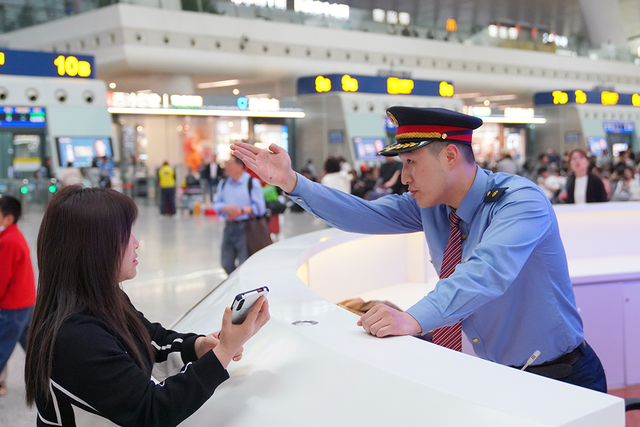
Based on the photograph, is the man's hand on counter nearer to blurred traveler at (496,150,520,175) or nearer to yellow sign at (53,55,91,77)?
blurred traveler at (496,150,520,175)

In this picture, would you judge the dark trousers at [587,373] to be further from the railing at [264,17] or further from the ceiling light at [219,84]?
the ceiling light at [219,84]

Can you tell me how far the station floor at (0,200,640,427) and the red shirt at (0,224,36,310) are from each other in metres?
0.59

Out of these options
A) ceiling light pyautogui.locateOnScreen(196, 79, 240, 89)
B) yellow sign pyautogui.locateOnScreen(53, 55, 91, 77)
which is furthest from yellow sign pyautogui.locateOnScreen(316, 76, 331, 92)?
yellow sign pyautogui.locateOnScreen(53, 55, 91, 77)

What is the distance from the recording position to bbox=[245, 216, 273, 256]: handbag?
17.7 ft

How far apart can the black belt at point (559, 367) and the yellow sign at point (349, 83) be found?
17.3 metres

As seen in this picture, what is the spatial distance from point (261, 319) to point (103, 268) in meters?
0.34

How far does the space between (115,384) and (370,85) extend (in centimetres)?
1864

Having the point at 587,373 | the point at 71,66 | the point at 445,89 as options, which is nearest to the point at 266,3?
the point at 71,66

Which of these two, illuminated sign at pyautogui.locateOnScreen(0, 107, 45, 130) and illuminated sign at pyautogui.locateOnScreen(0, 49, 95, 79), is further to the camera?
illuminated sign at pyautogui.locateOnScreen(0, 107, 45, 130)

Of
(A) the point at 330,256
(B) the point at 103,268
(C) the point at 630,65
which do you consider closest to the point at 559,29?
(C) the point at 630,65

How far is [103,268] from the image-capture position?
1216 mm

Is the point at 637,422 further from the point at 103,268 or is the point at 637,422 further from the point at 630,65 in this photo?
the point at 630,65

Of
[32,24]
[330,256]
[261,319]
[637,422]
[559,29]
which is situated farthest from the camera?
[559,29]

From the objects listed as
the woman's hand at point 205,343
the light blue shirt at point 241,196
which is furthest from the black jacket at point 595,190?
the woman's hand at point 205,343
